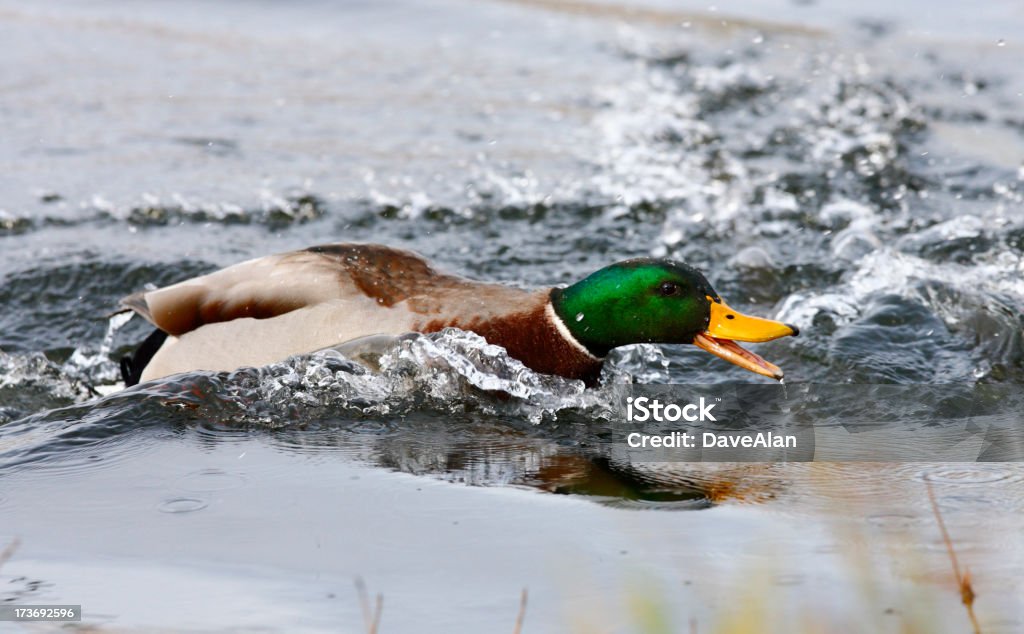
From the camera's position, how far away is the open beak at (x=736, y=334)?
407 cm

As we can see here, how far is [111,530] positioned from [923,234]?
14.3 ft

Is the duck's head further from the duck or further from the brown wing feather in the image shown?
the brown wing feather

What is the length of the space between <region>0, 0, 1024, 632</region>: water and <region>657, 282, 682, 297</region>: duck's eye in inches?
17.3

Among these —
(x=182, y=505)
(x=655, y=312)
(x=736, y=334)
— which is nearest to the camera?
(x=182, y=505)

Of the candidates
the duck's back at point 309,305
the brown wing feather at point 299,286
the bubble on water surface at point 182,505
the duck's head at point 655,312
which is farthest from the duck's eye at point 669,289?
the bubble on water surface at point 182,505

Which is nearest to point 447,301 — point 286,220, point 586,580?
point 586,580

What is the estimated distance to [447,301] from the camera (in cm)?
438

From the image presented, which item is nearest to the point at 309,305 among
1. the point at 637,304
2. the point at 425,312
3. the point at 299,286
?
the point at 299,286

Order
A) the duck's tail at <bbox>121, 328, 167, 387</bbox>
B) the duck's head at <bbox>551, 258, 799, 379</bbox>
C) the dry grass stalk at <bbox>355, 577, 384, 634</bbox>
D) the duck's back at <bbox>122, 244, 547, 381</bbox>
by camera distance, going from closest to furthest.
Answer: the dry grass stalk at <bbox>355, 577, 384, 634</bbox> < the duck's head at <bbox>551, 258, 799, 379</bbox> < the duck's back at <bbox>122, 244, 547, 381</bbox> < the duck's tail at <bbox>121, 328, 167, 387</bbox>

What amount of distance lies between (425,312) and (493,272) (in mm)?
1778

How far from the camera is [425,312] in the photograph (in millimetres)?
4352

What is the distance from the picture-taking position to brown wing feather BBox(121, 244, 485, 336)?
14.6 feet

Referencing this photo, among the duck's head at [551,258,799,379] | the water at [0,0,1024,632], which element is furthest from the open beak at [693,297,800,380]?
the water at [0,0,1024,632]

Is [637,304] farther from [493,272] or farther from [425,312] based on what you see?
[493,272]
